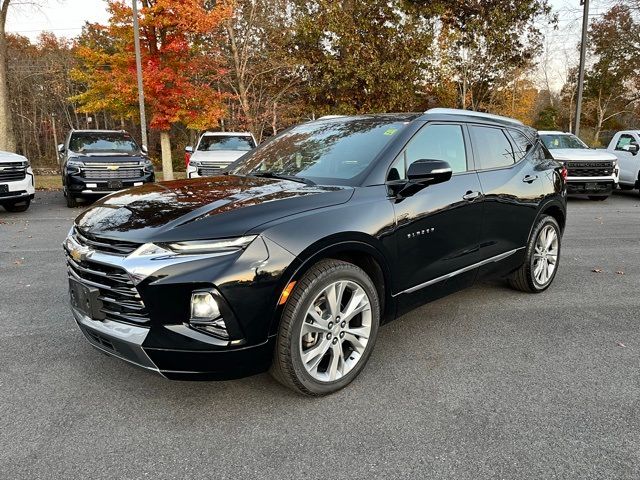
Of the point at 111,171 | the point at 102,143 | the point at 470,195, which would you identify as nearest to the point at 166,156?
the point at 102,143

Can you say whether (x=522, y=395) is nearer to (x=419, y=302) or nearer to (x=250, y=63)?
(x=419, y=302)

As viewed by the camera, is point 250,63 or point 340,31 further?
point 250,63

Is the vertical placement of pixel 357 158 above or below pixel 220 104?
below

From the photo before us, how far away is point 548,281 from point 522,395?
241cm

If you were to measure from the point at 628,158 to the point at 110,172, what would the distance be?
1400 cm

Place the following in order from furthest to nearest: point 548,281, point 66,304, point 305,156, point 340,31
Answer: point 340,31 < point 548,281 < point 66,304 < point 305,156

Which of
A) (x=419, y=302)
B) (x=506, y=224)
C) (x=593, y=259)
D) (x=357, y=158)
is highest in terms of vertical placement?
(x=357, y=158)

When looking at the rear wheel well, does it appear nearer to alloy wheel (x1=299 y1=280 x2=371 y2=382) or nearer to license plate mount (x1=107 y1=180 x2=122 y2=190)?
alloy wheel (x1=299 y1=280 x2=371 y2=382)

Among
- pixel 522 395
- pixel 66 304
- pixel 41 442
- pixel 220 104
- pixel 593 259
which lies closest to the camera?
pixel 41 442

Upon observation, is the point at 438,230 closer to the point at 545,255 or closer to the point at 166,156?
the point at 545,255

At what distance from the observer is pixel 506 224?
4254 mm

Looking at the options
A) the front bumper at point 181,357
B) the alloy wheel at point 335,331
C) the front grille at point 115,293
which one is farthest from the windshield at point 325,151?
the front grille at point 115,293

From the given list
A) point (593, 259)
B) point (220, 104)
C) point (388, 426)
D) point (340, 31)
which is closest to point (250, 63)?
point (220, 104)

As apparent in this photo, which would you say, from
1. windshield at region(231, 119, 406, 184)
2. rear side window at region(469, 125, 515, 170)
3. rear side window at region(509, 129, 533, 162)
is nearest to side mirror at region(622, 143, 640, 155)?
rear side window at region(509, 129, 533, 162)
